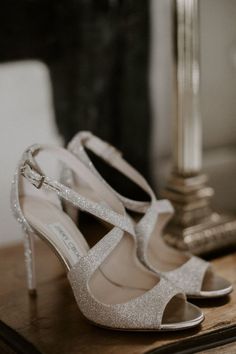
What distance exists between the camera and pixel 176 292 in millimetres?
910

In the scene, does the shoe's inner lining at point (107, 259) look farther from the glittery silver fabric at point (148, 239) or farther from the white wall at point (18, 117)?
the white wall at point (18, 117)

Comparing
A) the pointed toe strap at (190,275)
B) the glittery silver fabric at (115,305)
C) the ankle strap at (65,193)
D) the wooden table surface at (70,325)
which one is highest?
the ankle strap at (65,193)

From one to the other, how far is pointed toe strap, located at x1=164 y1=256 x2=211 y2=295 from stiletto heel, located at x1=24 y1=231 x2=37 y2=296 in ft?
0.66

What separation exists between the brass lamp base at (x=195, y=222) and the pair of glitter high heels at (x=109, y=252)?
3.2 inches

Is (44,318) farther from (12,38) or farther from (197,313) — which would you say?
(12,38)

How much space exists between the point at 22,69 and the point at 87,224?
0.33 meters

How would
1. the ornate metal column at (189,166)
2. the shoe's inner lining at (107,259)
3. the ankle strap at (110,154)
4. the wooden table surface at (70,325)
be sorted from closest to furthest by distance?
the wooden table surface at (70,325), the shoe's inner lining at (107,259), the ankle strap at (110,154), the ornate metal column at (189,166)

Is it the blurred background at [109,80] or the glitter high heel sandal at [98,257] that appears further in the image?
the blurred background at [109,80]

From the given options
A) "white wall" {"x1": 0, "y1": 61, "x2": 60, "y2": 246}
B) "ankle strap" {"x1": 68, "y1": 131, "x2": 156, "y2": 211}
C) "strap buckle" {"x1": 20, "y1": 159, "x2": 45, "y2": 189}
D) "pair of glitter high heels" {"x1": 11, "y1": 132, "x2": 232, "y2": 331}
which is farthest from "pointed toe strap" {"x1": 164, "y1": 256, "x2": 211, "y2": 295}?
"white wall" {"x1": 0, "y1": 61, "x2": 60, "y2": 246}

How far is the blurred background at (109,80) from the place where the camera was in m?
1.28

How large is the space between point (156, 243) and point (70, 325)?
0.24m

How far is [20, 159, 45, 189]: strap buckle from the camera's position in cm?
91

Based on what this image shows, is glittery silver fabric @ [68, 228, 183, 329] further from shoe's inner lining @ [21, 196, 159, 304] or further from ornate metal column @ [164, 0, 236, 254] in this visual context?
ornate metal column @ [164, 0, 236, 254]

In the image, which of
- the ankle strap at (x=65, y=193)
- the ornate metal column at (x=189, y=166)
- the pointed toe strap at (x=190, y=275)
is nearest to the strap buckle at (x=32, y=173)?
the ankle strap at (x=65, y=193)
